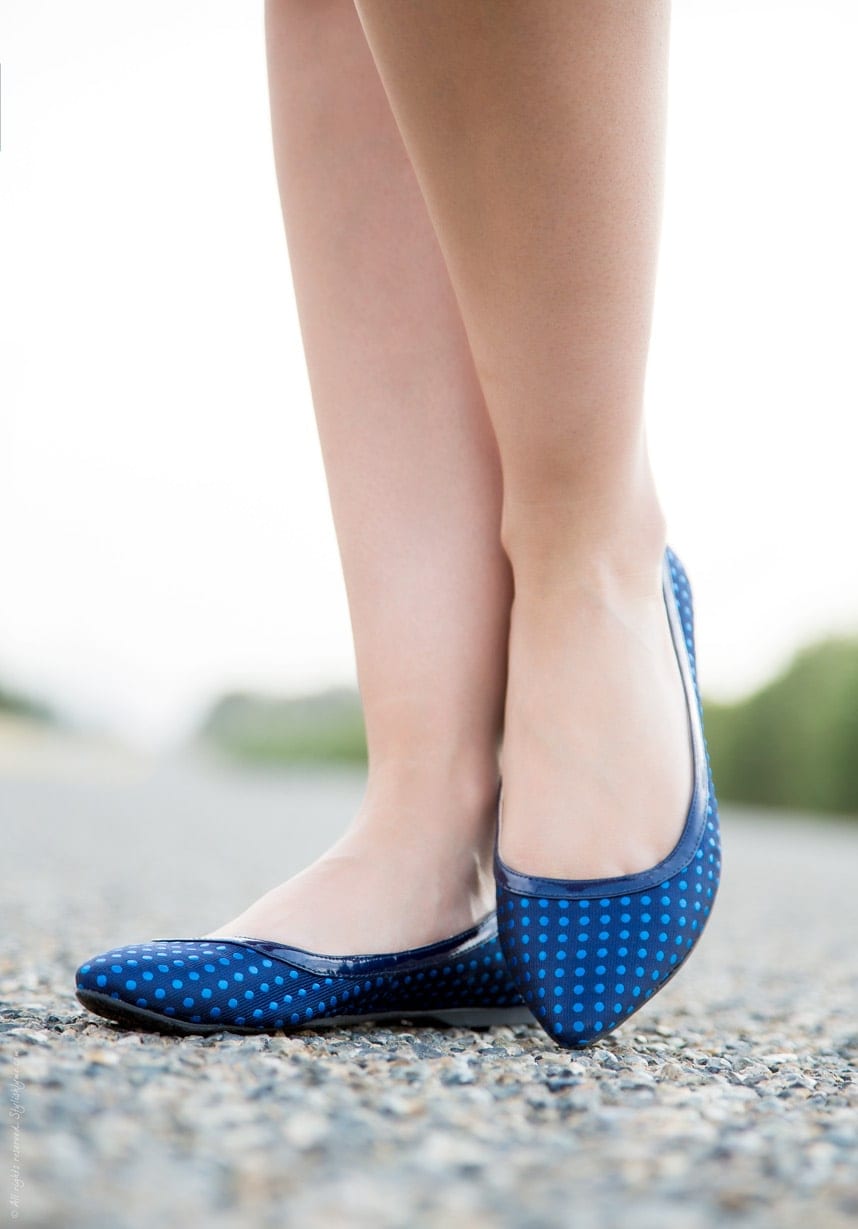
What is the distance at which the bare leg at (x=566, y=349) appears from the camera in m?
0.65

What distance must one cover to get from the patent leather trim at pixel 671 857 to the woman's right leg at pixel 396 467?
8 cm

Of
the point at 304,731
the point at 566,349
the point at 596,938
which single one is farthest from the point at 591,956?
the point at 304,731

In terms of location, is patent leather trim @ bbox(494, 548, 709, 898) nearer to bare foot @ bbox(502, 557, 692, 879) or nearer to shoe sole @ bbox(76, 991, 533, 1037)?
bare foot @ bbox(502, 557, 692, 879)

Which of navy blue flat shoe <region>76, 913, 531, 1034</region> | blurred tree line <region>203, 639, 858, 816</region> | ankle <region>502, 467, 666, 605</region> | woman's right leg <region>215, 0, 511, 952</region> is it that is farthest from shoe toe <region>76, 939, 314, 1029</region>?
blurred tree line <region>203, 639, 858, 816</region>

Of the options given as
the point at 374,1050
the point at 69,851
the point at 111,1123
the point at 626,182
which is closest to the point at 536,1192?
the point at 111,1123

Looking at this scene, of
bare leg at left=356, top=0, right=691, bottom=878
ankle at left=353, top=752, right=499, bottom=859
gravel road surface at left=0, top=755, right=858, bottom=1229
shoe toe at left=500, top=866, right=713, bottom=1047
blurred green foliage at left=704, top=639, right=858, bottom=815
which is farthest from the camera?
blurred green foliage at left=704, top=639, right=858, bottom=815

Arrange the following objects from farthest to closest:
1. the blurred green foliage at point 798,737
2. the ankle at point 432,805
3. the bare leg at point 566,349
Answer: the blurred green foliage at point 798,737 → the ankle at point 432,805 → the bare leg at point 566,349

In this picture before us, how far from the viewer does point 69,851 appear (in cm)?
300

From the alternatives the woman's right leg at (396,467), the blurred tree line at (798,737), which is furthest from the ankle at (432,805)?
the blurred tree line at (798,737)

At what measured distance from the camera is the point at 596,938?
2.52 ft

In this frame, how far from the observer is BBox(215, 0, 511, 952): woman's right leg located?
881mm

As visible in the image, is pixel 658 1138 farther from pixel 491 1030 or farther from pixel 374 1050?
pixel 491 1030

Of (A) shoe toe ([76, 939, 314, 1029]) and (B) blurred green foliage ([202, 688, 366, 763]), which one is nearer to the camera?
(A) shoe toe ([76, 939, 314, 1029])

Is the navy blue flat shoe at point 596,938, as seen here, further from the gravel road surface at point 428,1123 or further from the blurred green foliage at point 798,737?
the blurred green foliage at point 798,737
